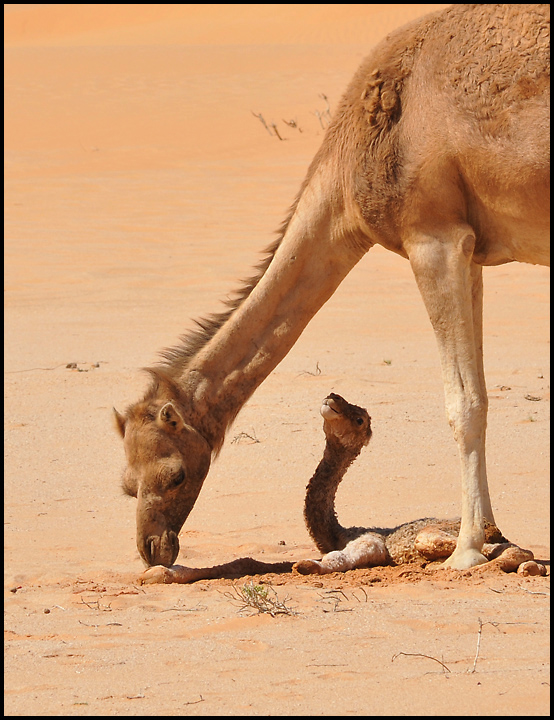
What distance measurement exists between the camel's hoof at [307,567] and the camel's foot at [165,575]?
63 cm

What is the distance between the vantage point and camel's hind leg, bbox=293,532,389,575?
6.64 m

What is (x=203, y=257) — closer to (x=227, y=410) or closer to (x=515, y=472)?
(x=515, y=472)

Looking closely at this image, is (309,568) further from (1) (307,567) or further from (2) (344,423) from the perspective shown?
(2) (344,423)

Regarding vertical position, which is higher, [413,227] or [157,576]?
[413,227]

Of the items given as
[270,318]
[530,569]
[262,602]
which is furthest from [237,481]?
[262,602]

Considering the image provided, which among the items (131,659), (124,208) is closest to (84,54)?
(124,208)

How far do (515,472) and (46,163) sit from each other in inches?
1032

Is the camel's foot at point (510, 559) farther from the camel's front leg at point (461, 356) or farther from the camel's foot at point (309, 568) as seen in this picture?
the camel's foot at point (309, 568)

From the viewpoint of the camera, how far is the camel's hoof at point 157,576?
6613 millimetres

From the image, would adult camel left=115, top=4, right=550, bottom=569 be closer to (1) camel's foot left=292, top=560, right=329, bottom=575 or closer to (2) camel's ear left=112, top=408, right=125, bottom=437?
(2) camel's ear left=112, top=408, right=125, bottom=437

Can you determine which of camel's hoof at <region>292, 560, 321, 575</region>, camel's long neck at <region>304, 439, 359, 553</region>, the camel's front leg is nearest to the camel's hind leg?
camel's hoof at <region>292, 560, 321, 575</region>

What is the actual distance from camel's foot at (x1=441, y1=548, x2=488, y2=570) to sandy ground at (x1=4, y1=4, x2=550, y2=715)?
14 cm

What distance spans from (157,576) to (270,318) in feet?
5.85

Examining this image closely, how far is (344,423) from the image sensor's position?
713 centimetres
